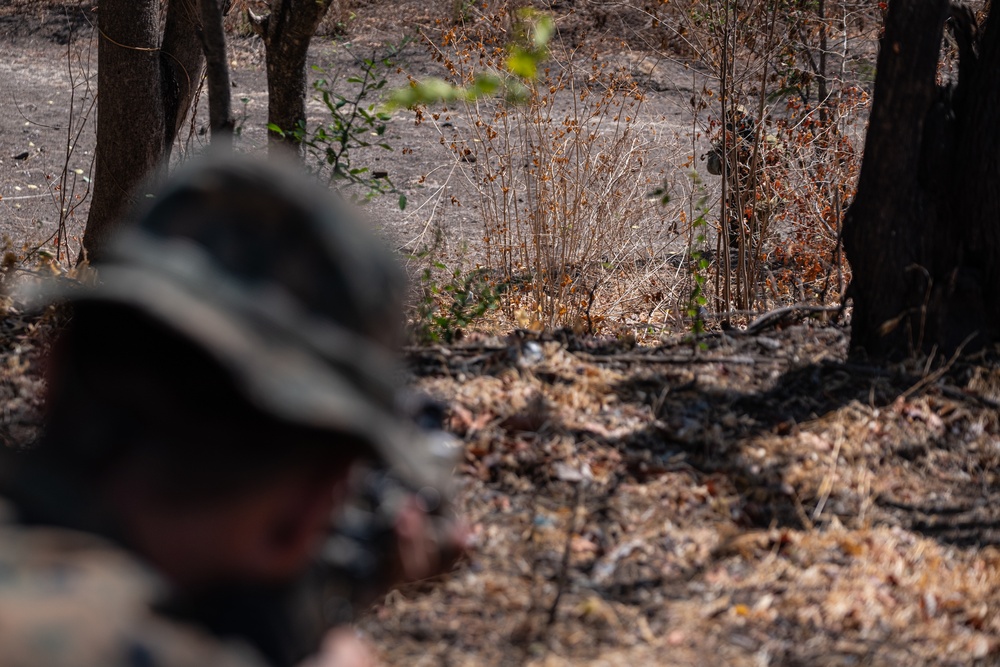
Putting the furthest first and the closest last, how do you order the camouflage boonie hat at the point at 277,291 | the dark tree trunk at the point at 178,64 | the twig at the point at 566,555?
the dark tree trunk at the point at 178,64, the twig at the point at 566,555, the camouflage boonie hat at the point at 277,291

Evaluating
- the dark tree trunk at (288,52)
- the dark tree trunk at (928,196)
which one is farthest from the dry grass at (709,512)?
the dark tree trunk at (288,52)

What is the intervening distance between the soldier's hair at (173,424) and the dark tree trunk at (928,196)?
3301mm

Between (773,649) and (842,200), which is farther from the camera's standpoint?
(842,200)

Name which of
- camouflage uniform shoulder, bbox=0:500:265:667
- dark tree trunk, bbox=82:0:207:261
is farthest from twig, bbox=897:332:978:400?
dark tree trunk, bbox=82:0:207:261

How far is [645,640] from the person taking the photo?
2.43m

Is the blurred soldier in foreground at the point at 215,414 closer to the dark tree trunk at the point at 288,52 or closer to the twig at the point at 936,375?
the twig at the point at 936,375

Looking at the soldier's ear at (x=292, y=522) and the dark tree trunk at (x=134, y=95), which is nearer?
the soldier's ear at (x=292, y=522)

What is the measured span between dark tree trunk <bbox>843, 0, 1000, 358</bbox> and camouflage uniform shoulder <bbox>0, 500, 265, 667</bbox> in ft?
11.3

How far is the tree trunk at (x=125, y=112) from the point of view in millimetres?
5371

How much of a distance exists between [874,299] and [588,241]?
7.49 feet

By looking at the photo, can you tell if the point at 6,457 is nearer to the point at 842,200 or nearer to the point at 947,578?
the point at 947,578

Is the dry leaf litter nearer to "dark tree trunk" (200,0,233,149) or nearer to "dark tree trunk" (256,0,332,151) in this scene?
"dark tree trunk" (200,0,233,149)

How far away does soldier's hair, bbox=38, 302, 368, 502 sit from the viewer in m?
1.06

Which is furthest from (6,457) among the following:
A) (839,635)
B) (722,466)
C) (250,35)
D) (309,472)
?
(250,35)
